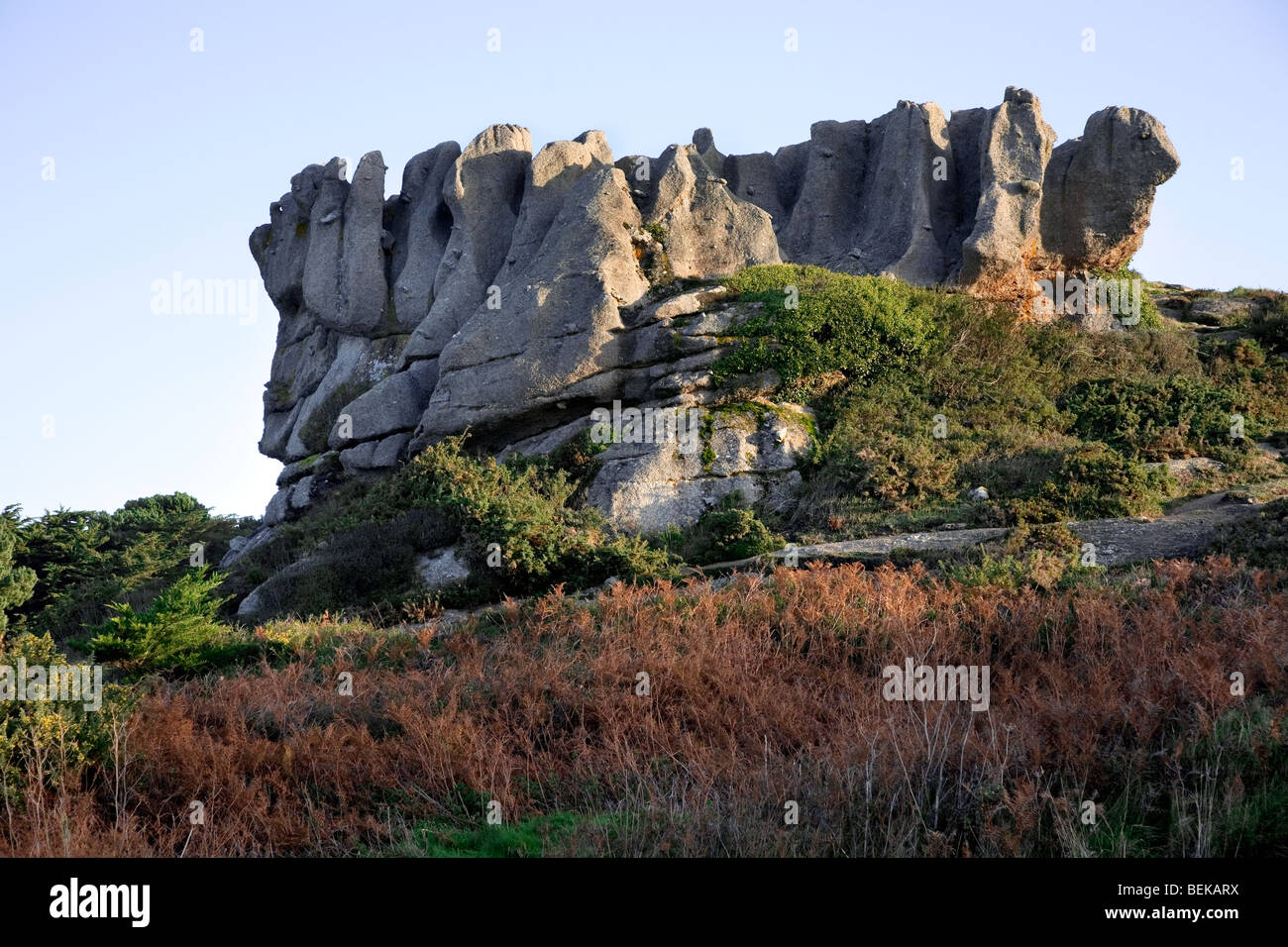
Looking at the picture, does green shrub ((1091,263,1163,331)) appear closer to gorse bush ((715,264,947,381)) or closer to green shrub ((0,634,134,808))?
gorse bush ((715,264,947,381))

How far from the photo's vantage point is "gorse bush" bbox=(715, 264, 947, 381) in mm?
21047

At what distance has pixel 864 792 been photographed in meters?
6.61

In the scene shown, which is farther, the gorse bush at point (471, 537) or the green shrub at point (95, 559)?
the green shrub at point (95, 559)

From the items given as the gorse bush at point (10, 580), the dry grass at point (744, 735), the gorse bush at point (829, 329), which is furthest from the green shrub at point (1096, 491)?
the gorse bush at point (10, 580)

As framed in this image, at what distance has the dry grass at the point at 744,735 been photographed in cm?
641

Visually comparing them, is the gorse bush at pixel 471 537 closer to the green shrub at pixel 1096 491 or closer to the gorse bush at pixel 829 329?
the gorse bush at pixel 829 329

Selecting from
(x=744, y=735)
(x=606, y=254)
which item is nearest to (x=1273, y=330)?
(x=606, y=254)

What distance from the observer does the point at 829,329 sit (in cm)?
2164

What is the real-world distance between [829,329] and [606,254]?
16.9 feet

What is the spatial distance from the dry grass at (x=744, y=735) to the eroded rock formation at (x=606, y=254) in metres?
→ 8.30

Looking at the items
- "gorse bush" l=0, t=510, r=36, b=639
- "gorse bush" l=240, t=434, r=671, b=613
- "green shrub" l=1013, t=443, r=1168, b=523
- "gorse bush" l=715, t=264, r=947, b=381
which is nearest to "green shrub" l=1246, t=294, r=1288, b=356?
"gorse bush" l=715, t=264, r=947, b=381

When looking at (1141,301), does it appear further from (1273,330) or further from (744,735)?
(744,735)

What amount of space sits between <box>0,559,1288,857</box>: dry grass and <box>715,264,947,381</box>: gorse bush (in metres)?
9.93
